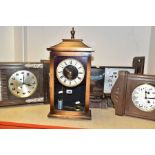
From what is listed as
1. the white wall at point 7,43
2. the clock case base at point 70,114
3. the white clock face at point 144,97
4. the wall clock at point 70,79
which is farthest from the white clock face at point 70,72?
the white wall at point 7,43

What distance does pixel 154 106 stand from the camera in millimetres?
1159

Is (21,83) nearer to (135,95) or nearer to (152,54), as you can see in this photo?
(135,95)

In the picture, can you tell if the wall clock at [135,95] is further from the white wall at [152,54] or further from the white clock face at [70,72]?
the white wall at [152,54]

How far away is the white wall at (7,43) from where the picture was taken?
1.44 meters

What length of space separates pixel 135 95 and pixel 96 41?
0.52m

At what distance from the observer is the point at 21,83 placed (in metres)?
1.31

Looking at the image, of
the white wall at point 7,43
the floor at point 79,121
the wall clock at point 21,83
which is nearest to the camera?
the floor at point 79,121

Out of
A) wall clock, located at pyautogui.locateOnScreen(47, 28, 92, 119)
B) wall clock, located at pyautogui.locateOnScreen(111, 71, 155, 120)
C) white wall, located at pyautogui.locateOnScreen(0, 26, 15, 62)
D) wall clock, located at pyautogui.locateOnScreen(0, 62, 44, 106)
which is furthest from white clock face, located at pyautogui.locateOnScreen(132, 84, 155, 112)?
white wall, located at pyautogui.locateOnScreen(0, 26, 15, 62)

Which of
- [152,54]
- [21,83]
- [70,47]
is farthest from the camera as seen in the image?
[152,54]

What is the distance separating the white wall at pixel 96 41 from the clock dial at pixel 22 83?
27 cm

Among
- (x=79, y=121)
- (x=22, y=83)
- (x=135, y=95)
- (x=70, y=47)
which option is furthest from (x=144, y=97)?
(x=22, y=83)
